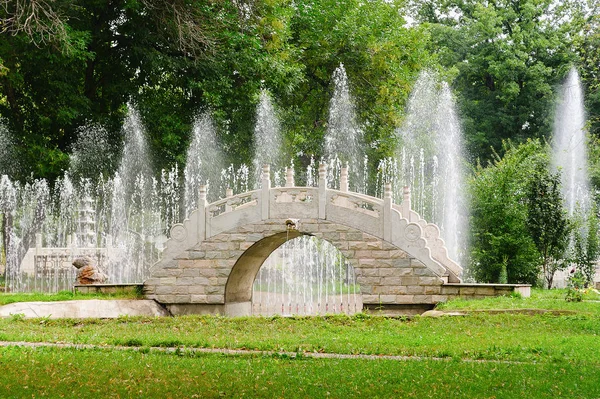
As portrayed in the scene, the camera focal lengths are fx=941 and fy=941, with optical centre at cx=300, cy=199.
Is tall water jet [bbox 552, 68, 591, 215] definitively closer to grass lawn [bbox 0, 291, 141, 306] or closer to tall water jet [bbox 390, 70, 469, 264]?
tall water jet [bbox 390, 70, 469, 264]

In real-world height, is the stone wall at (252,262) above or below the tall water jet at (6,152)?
below

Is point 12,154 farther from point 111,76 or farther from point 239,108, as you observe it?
point 239,108

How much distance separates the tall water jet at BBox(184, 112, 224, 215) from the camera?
32.8 metres

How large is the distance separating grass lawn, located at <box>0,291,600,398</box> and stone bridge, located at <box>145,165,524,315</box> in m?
2.91

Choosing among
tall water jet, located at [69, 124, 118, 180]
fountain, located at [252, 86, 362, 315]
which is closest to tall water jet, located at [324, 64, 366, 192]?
fountain, located at [252, 86, 362, 315]

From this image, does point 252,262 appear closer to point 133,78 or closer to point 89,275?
point 89,275

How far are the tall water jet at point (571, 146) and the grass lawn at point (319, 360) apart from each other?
22071 millimetres

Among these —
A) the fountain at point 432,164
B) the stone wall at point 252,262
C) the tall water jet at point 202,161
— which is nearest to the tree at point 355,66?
the fountain at point 432,164

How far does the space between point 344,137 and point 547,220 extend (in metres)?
11.4

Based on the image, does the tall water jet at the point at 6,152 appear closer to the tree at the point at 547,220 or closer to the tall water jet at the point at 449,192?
the tall water jet at the point at 449,192

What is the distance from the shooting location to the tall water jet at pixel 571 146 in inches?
1564

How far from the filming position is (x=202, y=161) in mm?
33500

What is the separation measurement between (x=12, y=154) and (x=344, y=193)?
Answer: 523 inches

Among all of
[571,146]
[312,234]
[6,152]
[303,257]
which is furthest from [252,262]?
[571,146]
